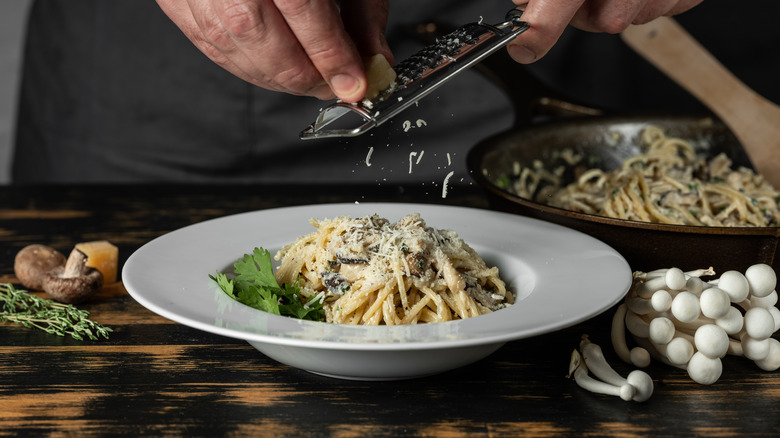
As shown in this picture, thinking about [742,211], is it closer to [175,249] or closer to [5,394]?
[175,249]

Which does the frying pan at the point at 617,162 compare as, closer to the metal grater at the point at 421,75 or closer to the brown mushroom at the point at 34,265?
the metal grater at the point at 421,75

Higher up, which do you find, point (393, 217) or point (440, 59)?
point (440, 59)

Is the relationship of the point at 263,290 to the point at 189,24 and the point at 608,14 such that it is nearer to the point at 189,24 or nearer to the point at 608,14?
the point at 189,24

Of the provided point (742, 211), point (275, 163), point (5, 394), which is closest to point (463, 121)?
point (275, 163)

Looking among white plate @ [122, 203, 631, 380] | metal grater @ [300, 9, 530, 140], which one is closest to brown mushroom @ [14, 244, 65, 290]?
white plate @ [122, 203, 631, 380]

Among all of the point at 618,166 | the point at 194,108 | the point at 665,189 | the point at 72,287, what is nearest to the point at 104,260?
the point at 72,287

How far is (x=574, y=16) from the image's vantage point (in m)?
2.25

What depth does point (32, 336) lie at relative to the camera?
187cm

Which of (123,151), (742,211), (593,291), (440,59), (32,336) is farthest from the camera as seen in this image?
(123,151)

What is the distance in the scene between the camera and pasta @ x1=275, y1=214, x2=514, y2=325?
68.8 inches

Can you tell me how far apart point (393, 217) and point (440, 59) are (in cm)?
64

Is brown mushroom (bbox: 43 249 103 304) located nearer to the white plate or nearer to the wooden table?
the wooden table

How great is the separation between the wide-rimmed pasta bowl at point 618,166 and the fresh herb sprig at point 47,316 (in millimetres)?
1115

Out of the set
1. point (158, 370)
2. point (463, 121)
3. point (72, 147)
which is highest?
point (158, 370)
